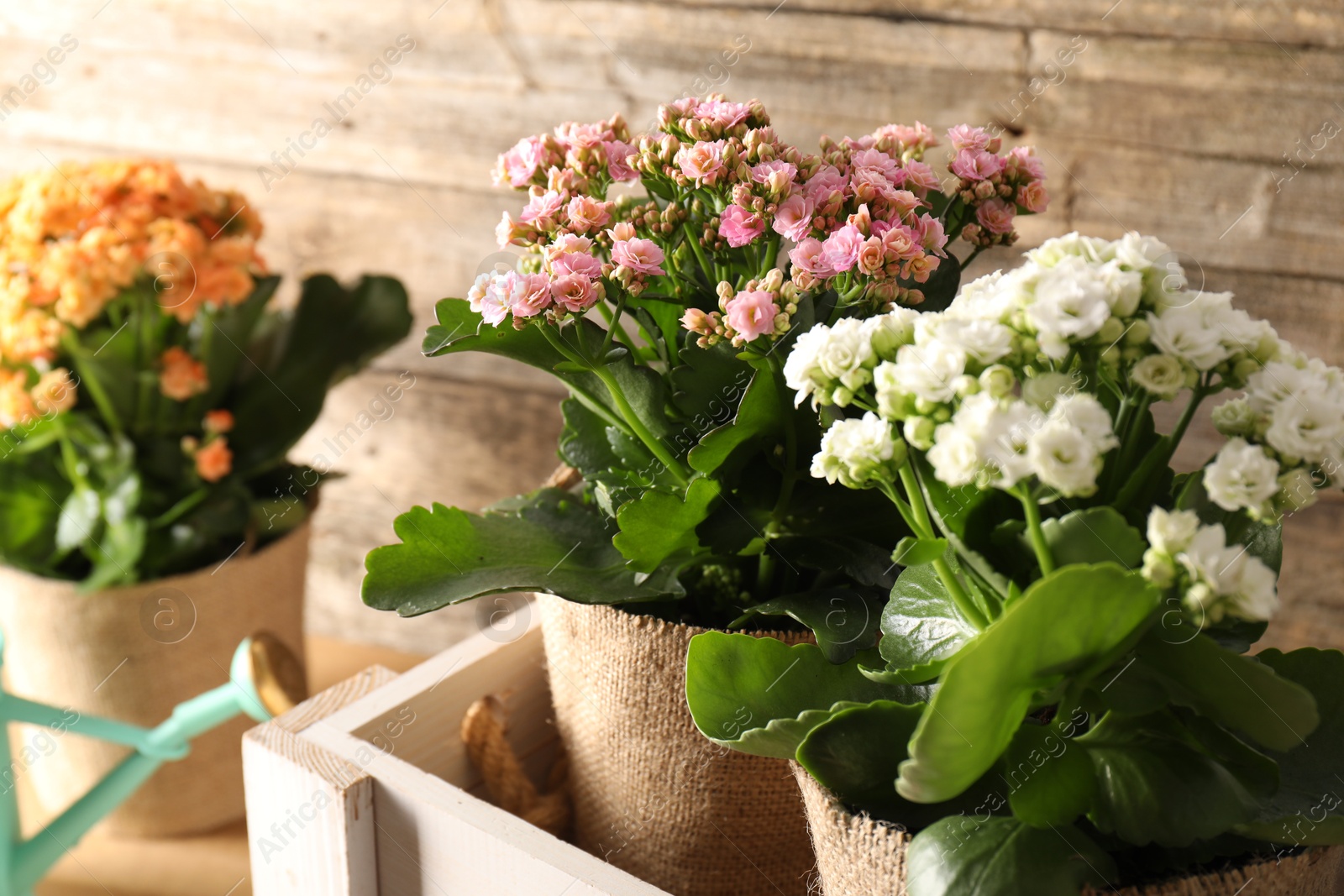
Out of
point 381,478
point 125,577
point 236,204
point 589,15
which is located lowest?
point 381,478

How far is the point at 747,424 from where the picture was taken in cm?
46

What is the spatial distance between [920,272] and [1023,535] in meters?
0.14

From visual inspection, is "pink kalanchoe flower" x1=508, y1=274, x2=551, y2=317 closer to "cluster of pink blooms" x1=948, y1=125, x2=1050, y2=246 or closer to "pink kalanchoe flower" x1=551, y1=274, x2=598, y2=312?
"pink kalanchoe flower" x1=551, y1=274, x2=598, y2=312

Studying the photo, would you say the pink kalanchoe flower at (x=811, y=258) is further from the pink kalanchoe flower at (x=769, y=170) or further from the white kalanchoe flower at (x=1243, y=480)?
the white kalanchoe flower at (x=1243, y=480)

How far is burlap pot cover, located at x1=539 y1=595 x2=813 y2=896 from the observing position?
0.52 metres

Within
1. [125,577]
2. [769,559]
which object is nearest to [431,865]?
[769,559]

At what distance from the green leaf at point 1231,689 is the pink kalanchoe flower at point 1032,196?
25 centimetres

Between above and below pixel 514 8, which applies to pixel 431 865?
below

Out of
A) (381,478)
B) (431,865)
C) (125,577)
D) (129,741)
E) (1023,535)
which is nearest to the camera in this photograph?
(1023,535)

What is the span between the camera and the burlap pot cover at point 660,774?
52cm

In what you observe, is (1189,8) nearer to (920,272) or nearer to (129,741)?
(920,272)

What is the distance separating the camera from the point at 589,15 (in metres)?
0.91

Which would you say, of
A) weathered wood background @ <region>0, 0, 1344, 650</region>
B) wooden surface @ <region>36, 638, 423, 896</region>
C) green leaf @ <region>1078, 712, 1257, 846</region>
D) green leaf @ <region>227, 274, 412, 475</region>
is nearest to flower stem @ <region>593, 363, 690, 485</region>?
green leaf @ <region>1078, 712, 1257, 846</region>

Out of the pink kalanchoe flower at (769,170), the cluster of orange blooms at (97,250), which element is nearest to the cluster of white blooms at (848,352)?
the pink kalanchoe flower at (769,170)
